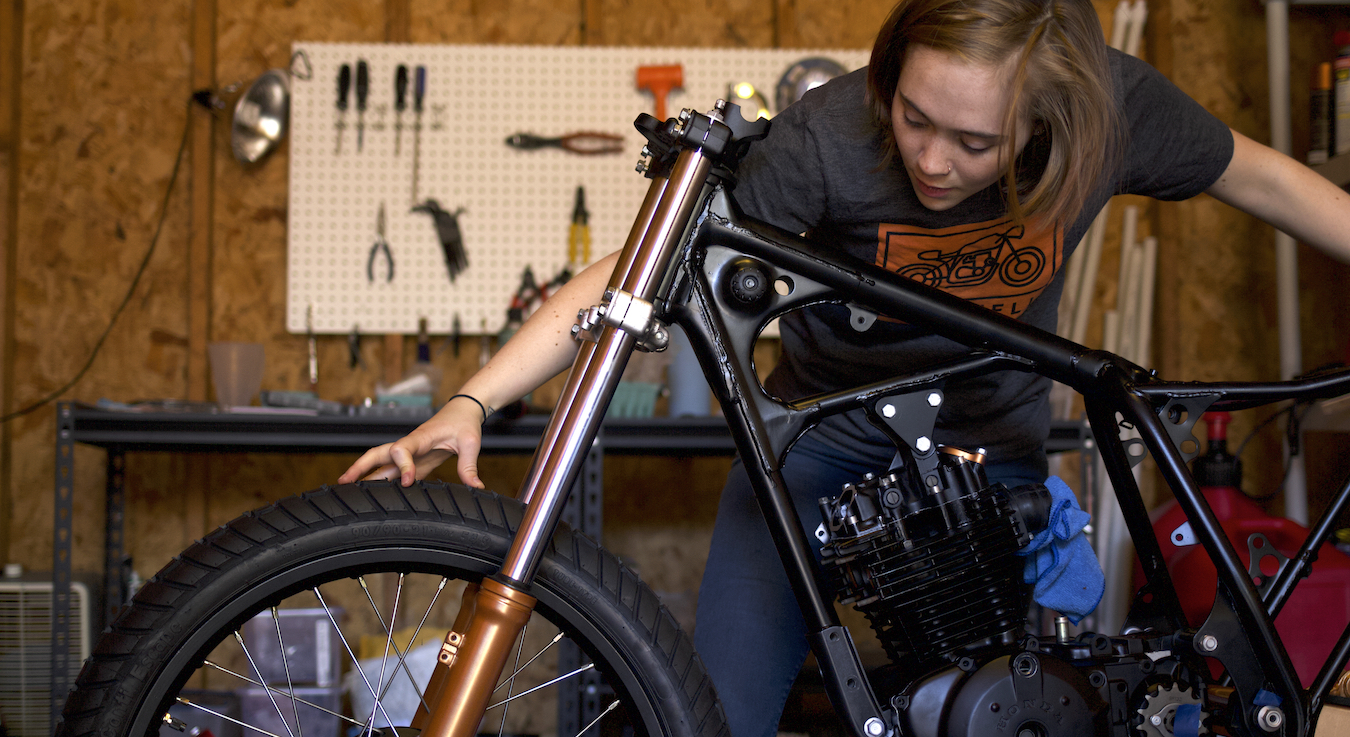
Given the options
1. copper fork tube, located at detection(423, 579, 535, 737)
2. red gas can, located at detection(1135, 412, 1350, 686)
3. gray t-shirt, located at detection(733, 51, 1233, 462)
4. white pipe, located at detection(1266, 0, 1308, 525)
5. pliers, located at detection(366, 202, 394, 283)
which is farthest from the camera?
pliers, located at detection(366, 202, 394, 283)

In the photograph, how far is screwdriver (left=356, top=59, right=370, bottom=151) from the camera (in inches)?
90.7

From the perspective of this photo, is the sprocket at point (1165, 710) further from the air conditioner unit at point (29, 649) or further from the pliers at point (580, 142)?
the air conditioner unit at point (29, 649)

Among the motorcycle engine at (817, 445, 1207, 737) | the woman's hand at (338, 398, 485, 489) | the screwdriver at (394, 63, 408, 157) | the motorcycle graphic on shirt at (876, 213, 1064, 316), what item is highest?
the screwdriver at (394, 63, 408, 157)

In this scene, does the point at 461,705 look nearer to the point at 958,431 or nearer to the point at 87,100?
the point at 958,431

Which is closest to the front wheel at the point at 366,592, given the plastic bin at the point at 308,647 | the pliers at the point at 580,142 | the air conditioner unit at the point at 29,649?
the plastic bin at the point at 308,647

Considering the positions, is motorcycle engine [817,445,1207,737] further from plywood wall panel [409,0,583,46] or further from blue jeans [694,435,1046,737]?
plywood wall panel [409,0,583,46]

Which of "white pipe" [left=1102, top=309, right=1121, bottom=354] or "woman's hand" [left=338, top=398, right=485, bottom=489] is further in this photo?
"white pipe" [left=1102, top=309, right=1121, bottom=354]

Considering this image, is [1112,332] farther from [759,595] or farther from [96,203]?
[96,203]

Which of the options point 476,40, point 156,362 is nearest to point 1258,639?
point 476,40

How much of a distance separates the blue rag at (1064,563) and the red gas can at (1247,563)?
2.64 ft

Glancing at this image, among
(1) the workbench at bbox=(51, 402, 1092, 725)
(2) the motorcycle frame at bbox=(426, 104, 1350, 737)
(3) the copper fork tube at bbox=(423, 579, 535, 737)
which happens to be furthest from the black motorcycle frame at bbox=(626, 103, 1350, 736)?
(1) the workbench at bbox=(51, 402, 1092, 725)

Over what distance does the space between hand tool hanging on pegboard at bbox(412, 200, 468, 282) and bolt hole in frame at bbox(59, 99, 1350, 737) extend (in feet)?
5.27

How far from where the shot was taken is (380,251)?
2301mm

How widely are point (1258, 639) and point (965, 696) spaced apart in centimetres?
29
